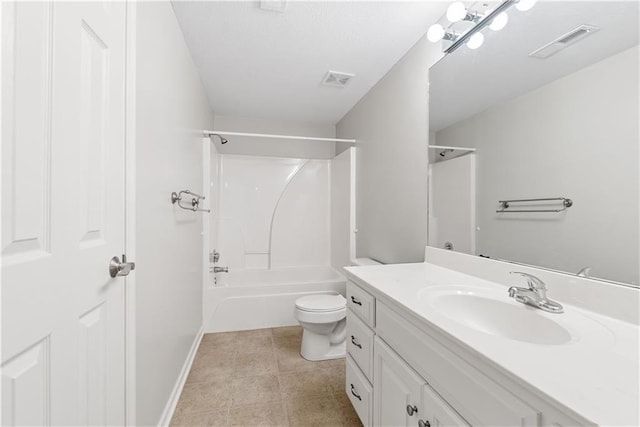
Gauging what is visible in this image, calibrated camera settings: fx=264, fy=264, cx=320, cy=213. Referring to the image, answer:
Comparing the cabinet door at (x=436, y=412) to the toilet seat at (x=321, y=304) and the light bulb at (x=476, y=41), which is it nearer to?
the toilet seat at (x=321, y=304)

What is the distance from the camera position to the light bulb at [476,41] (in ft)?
4.38

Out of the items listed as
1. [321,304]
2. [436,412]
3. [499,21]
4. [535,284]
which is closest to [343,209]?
[321,304]

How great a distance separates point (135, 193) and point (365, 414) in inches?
54.7

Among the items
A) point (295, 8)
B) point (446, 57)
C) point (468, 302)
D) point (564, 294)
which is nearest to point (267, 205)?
point (295, 8)

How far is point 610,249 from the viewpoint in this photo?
0.85 m

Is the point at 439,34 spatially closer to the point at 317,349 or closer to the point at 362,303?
the point at 362,303

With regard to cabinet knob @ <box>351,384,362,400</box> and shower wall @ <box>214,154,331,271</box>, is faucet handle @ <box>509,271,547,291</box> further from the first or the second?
shower wall @ <box>214,154,331,271</box>

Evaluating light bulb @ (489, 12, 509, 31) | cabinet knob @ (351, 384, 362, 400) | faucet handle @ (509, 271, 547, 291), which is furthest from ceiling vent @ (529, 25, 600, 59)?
cabinet knob @ (351, 384, 362, 400)

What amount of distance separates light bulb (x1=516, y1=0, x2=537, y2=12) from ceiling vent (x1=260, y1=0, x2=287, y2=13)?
1099 mm

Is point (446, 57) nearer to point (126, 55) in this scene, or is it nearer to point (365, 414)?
point (126, 55)

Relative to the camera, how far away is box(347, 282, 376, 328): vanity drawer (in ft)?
3.90

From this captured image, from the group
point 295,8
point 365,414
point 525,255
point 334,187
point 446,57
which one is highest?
point 295,8

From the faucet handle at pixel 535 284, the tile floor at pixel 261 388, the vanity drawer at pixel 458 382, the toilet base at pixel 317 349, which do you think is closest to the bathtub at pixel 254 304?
the tile floor at pixel 261 388

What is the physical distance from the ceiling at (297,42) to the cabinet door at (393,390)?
175 centimetres
